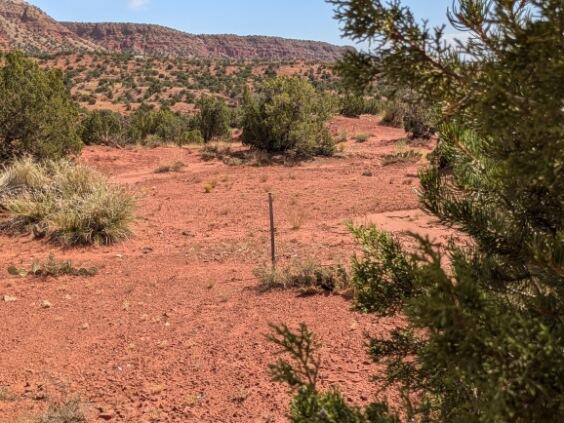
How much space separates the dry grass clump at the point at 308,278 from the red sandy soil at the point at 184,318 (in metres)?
0.18

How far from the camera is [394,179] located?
1415cm

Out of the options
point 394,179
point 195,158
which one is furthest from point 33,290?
point 195,158

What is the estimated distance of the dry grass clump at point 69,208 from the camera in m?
9.12

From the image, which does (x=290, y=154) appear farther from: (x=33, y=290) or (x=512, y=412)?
(x=512, y=412)

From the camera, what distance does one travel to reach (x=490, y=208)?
2246mm

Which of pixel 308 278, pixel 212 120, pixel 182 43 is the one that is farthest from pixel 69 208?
pixel 182 43

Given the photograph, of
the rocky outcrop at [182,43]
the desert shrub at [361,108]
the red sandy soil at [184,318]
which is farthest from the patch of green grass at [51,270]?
the rocky outcrop at [182,43]

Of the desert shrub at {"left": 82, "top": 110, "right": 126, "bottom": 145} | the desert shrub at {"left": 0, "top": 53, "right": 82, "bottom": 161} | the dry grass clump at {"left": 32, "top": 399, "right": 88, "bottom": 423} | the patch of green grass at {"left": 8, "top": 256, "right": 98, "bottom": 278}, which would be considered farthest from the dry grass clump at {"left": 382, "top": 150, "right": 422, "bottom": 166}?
the dry grass clump at {"left": 32, "top": 399, "right": 88, "bottom": 423}

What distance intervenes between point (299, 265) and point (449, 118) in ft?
17.2

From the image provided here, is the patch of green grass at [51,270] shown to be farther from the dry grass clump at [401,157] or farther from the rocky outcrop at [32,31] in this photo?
the rocky outcrop at [32,31]

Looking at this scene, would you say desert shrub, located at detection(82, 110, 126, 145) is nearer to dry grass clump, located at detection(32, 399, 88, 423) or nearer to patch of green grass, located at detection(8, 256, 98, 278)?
patch of green grass, located at detection(8, 256, 98, 278)

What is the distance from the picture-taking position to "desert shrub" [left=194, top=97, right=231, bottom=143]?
24984mm

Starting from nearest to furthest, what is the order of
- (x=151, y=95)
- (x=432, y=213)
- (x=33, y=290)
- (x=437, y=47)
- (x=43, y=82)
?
1. (x=437, y=47)
2. (x=432, y=213)
3. (x=33, y=290)
4. (x=43, y=82)
5. (x=151, y=95)

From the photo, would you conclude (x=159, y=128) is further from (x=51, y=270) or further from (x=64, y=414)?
(x=64, y=414)
